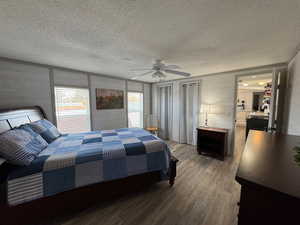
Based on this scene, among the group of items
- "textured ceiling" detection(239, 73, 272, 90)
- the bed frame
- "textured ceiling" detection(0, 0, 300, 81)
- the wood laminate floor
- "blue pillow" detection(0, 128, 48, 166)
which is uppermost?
"textured ceiling" detection(0, 0, 300, 81)

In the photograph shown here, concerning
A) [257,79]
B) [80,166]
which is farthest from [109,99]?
[257,79]

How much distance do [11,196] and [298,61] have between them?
14.0ft

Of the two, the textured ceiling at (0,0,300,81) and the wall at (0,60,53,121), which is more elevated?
the textured ceiling at (0,0,300,81)

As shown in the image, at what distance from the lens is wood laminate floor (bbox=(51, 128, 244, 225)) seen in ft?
5.00

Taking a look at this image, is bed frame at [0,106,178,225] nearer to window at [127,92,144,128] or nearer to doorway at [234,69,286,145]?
doorway at [234,69,286,145]

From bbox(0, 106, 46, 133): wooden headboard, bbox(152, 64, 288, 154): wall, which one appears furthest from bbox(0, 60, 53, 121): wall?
bbox(152, 64, 288, 154): wall

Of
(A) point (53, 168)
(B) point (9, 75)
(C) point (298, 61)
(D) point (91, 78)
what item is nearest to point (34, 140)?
(A) point (53, 168)

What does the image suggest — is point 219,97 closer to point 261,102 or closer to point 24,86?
point 24,86

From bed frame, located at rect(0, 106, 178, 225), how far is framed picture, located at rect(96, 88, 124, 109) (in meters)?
1.71

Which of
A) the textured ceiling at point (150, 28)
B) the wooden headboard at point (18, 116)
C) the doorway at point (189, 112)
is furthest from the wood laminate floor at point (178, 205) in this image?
the textured ceiling at point (150, 28)

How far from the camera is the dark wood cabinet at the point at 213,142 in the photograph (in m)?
3.13

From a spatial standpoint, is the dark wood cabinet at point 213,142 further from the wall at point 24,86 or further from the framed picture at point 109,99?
the wall at point 24,86

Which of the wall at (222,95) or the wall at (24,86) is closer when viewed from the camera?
the wall at (24,86)

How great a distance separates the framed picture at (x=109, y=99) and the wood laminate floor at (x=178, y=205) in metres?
2.70
